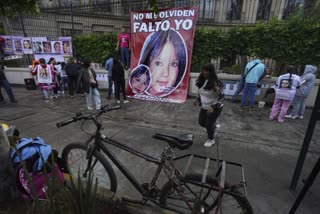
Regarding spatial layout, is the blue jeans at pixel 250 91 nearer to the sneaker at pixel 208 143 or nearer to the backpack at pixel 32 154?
the sneaker at pixel 208 143

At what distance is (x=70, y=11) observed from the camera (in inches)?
341

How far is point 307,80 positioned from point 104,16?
8.57 metres

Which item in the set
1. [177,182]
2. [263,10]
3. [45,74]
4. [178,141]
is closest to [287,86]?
[178,141]

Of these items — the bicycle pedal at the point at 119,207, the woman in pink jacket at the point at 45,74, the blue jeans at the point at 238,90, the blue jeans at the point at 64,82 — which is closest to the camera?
the bicycle pedal at the point at 119,207

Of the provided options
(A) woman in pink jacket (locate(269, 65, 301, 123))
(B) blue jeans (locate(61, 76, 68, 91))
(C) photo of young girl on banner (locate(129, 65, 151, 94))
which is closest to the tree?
(C) photo of young girl on banner (locate(129, 65, 151, 94))

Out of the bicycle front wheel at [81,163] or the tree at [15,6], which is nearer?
the tree at [15,6]

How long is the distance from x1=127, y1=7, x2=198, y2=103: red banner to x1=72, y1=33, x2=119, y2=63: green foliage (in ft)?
4.66

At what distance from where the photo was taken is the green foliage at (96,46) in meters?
8.40

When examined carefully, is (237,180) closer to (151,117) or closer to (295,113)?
(151,117)

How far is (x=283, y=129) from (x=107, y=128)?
4520 millimetres

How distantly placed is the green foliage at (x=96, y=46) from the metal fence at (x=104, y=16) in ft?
2.18

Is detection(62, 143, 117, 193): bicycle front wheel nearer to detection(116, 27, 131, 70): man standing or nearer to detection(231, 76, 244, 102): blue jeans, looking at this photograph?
detection(231, 76, 244, 102): blue jeans

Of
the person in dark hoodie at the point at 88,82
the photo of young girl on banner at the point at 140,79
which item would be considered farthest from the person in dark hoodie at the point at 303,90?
the person in dark hoodie at the point at 88,82

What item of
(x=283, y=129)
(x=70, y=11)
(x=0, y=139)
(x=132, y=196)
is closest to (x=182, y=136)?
(x=132, y=196)
